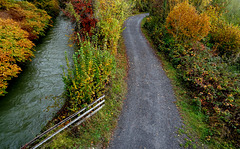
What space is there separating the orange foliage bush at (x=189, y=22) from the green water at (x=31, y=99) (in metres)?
12.3

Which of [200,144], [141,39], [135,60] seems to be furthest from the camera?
[141,39]

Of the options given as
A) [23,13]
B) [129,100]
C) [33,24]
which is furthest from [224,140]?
[23,13]

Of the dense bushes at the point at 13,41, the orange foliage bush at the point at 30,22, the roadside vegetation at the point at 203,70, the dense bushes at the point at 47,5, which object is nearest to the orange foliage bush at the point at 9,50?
the dense bushes at the point at 13,41

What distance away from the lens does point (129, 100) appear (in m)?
9.78

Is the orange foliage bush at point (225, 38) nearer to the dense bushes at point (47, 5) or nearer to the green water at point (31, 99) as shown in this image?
the green water at point (31, 99)

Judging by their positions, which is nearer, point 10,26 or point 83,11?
point 10,26

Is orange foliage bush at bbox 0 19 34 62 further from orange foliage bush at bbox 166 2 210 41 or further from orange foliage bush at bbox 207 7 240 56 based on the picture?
orange foliage bush at bbox 207 7 240 56

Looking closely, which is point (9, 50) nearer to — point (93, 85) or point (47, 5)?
point (93, 85)

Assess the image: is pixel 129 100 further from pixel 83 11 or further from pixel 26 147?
pixel 83 11

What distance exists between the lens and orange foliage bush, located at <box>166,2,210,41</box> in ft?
43.0

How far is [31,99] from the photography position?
381 inches

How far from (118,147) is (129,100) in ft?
11.5

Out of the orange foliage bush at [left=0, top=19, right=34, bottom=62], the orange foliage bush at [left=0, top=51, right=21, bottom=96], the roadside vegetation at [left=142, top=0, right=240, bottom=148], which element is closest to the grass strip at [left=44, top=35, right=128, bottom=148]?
the roadside vegetation at [left=142, top=0, right=240, bottom=148]

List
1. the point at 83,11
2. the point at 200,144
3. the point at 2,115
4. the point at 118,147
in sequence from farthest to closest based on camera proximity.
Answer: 1. the point at 83,11
2. the point at 2,115
3. the point at 200,144
4. the point at 118,147
